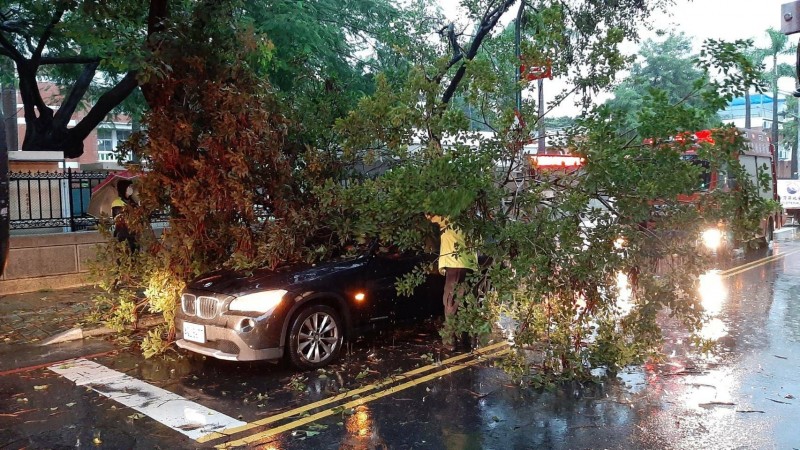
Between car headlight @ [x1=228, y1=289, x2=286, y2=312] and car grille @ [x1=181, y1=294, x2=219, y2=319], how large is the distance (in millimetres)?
232

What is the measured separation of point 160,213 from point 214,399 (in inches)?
122

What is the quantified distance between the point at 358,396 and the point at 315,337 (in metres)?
1.02

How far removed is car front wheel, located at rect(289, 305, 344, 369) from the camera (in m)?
6.29

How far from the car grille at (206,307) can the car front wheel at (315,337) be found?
0.78 meters

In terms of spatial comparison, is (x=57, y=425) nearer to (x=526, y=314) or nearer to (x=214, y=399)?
(x=214, y=399)

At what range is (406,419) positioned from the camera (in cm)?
507

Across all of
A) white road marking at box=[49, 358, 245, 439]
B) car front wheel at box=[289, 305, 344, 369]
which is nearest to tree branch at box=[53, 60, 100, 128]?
white road marking at box=[49, 358, 245, 439]

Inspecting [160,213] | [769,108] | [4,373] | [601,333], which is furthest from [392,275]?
[769,108]

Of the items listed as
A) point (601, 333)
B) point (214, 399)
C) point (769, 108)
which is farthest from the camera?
point (769, 108)

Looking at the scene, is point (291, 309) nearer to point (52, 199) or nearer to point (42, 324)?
point (42, 324)

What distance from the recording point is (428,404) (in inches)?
214

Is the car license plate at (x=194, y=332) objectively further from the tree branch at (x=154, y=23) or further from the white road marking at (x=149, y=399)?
the tree branch at (x=154, y=23)

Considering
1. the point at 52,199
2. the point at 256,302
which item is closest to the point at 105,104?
the point at 52,199

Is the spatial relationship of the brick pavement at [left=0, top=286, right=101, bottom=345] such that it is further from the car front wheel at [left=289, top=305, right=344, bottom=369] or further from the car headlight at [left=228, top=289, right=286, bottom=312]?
the car front wheel at [left=289, top=305, right=344, bottom=369]
